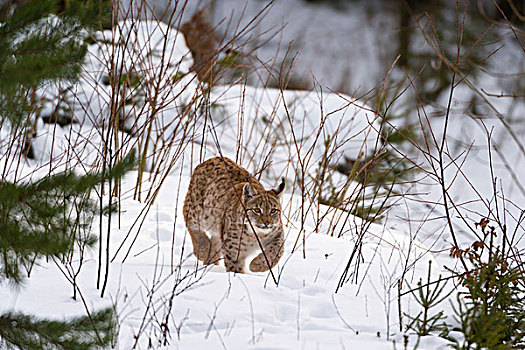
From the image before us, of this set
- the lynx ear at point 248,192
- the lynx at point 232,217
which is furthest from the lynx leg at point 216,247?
the lynx ear at point 248,192

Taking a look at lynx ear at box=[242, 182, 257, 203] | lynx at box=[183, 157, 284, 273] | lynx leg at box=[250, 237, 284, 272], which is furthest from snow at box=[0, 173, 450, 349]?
lynx ear at box=[242, 182, 257, 203]

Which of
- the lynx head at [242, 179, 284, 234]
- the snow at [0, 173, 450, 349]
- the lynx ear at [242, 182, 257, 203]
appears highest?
the lynx ear at [242, 182, 257, 203]

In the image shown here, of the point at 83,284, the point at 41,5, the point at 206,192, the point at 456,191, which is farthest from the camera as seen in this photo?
the point at 456,191

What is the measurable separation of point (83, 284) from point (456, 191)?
7855 millimetres

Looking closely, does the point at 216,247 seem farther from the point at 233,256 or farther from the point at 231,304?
the point at 231,304

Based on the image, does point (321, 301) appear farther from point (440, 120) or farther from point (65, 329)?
point (440, 120)

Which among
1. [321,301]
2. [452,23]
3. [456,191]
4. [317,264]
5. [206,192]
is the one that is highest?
[452,23]

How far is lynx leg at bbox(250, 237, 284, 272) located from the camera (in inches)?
162

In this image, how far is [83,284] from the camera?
3.37 m

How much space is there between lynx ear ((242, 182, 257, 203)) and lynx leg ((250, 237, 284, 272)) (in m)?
0.31

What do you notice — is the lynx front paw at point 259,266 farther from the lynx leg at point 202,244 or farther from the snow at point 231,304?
the lynx leg at point 202,244

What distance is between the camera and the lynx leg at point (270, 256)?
4113 millimetres

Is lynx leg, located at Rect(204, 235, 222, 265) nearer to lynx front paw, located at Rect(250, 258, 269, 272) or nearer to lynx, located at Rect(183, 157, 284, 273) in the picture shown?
lynx, located at Rect(183, 157, 284, 273)

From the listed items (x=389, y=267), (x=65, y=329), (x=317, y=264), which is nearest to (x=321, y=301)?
(x=317, y=264)
